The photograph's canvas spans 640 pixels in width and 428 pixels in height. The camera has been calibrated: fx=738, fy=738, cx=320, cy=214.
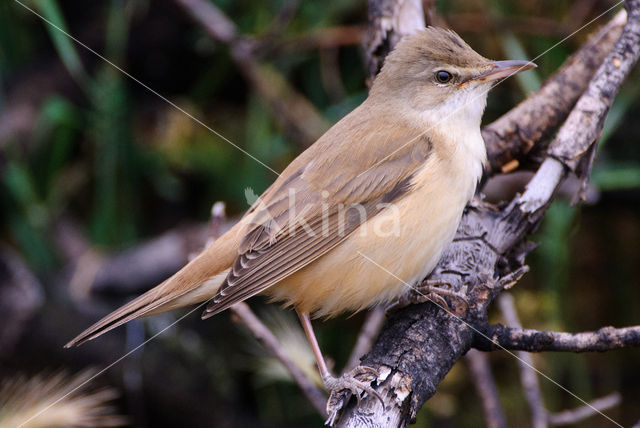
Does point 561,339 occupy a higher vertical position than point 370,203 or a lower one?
lower

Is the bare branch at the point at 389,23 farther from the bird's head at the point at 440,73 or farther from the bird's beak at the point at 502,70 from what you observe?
the bird's beak at the point at 502,70

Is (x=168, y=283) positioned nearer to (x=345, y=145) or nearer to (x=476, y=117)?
(x=345, y=145)

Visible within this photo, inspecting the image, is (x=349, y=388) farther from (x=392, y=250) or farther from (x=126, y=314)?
(x=126, y=314)

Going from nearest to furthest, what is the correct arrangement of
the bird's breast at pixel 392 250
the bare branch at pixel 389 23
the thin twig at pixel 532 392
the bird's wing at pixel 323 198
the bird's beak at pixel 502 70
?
the bird's breast at pixel 392 250, the bird's wing at pixel 323 198, the bird's beak at pixel 502 70, the thin twig at pixel 532 392, the bare branch at pixel 389 23

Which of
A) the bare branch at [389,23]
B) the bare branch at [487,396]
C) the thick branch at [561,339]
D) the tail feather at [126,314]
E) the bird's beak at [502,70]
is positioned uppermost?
the bare branch at [389,23]

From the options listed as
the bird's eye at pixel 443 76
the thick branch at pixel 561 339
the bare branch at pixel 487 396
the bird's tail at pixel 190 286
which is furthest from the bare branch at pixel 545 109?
the bird's tail at pixel 190 286

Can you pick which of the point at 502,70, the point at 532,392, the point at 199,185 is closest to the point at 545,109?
the point at 502,70

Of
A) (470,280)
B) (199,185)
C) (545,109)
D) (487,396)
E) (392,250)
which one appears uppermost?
(199,185)
